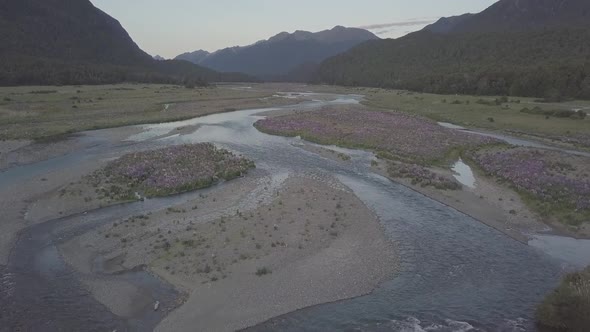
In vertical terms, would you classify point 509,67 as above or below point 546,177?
above

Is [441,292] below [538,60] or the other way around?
below

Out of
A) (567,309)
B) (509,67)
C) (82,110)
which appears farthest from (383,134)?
(509,67)

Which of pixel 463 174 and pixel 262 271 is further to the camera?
pixel 463 174

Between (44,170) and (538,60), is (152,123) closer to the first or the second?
(44,170)

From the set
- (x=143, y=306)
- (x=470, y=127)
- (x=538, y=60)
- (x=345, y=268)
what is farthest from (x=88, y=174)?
(x=538, y=60)

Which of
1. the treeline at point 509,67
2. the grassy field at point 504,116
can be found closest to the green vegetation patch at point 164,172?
the grassy field at point 504,116

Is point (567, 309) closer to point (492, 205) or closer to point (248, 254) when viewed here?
point (248, 254)

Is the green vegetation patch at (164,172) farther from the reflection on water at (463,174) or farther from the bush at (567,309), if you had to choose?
the bush at (567,309)
